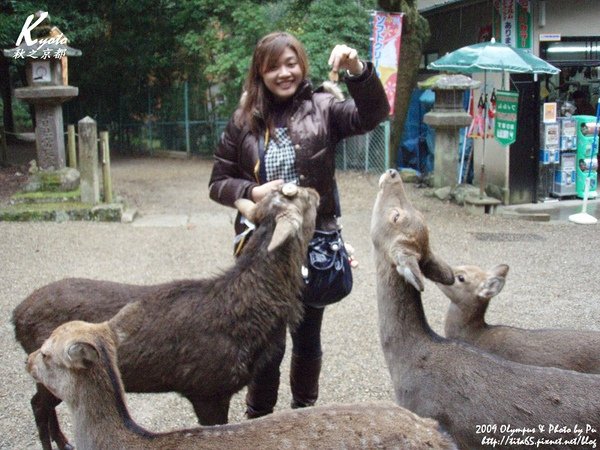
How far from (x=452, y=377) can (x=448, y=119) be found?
34.7ft

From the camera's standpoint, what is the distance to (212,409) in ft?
12.7

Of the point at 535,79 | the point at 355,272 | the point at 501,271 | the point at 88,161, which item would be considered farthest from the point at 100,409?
the point at 535,79

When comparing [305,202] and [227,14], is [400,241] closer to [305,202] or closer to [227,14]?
[305,202]

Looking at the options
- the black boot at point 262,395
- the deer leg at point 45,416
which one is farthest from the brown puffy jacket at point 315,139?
the deer leg at point 45,416

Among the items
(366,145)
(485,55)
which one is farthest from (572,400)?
(366,145)

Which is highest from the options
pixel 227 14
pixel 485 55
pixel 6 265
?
pixel 227 14

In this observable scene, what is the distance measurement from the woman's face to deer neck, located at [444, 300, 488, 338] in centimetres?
198

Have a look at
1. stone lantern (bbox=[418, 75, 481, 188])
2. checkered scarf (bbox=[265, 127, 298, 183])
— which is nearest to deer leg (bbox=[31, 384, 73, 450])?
checkered scarf (bbox=[265, 127, 298, 183])

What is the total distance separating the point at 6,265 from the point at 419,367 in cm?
724

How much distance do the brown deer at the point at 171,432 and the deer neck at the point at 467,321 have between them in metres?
1.79

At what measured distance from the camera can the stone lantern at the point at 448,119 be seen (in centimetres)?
1368

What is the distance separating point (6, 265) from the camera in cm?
952

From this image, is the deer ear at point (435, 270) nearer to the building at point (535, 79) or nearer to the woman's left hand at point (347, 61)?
the woman's left hand at point (347, 61)

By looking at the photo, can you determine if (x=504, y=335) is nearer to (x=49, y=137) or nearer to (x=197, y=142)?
(x=49, y=137)
